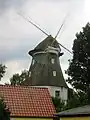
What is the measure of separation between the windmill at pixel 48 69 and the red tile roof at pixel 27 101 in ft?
108

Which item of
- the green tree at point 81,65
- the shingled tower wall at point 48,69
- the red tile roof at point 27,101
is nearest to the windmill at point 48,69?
the shingled tower wall at point 48,69

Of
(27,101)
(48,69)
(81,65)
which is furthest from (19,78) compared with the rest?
(27,101)

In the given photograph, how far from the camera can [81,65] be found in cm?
4712

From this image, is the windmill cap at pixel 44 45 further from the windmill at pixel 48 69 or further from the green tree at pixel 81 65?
the green tree at pixel 81 65

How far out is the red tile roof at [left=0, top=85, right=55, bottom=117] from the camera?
32.7m

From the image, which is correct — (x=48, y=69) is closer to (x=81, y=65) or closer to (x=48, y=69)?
(x=48, y=69)

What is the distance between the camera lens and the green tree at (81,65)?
4562 centimetres

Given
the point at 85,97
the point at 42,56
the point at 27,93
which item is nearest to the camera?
the point at 27,93

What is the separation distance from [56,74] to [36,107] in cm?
3783

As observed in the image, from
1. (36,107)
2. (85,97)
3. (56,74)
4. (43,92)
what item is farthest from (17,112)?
(56,74)

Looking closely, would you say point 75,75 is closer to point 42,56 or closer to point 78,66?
point 78,66

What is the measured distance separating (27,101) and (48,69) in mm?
38527

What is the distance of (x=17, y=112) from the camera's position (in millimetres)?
32281

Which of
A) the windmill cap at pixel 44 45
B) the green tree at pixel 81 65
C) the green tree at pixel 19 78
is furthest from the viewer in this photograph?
the green tree at pixel 19 78
